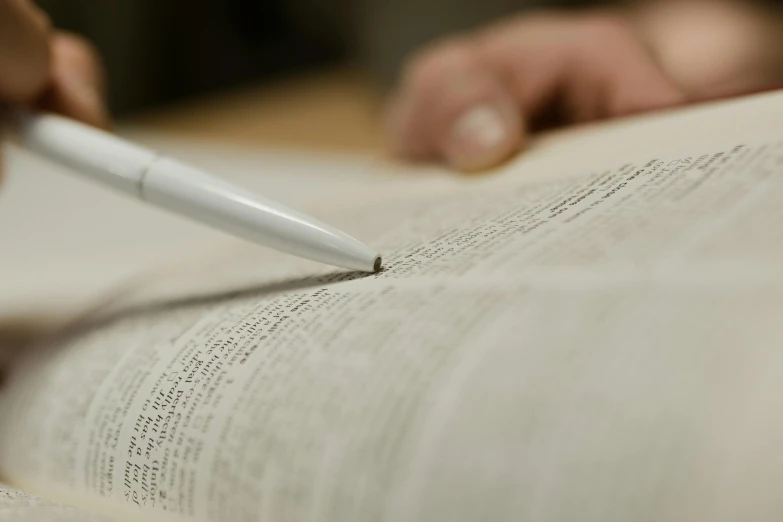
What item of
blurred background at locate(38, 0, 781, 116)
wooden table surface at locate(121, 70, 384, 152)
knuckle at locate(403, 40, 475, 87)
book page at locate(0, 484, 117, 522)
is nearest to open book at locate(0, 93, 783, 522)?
book page at locate(0, 484, 117, 522)

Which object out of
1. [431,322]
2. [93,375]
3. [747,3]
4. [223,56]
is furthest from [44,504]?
[223,56]

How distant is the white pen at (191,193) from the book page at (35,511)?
141mm

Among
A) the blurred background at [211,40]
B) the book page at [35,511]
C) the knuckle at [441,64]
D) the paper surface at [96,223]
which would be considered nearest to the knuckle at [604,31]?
the knuckle at [441,64]

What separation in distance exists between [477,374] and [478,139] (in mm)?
325

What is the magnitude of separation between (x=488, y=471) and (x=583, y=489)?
3cm

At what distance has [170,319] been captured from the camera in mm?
351

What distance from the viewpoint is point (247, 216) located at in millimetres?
332

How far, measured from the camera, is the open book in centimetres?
20

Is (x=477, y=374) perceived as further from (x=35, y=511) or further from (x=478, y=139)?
(x=478, y=139)

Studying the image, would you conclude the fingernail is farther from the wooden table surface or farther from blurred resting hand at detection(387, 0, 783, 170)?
the wooden table surface

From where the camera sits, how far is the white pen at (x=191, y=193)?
32cm

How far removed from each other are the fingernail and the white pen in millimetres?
218

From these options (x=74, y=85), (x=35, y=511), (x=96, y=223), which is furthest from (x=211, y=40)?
(x=35, y=511)

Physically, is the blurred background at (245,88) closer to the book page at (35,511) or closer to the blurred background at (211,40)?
the blurred background at (211,40)
